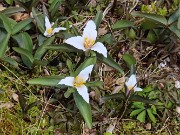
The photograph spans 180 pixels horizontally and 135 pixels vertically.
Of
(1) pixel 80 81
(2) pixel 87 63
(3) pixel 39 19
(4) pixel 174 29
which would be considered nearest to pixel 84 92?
(1) pixel 80 81

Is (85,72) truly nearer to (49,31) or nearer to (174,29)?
(49,31)

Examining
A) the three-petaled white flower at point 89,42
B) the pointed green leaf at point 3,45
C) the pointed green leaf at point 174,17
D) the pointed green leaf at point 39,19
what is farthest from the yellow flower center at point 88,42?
the pointed green leaf at point 174,17

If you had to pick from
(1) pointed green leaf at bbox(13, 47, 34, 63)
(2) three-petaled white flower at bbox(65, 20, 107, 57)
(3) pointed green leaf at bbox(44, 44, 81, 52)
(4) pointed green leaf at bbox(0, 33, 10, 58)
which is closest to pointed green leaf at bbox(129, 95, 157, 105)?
(2) three-petaled white flower at bbox(65, 20, 107, 57)

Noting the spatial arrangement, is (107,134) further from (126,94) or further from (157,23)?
(157,23)

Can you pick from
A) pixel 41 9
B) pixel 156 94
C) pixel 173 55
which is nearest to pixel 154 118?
pixel 156 94

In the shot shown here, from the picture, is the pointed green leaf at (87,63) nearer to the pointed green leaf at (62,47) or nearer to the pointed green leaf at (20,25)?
the pointed green leaf at (62,47)

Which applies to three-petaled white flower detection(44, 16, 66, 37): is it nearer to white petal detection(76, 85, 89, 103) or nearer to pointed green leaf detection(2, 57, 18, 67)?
pointed green leaf detection(2, 57, 18, 67)

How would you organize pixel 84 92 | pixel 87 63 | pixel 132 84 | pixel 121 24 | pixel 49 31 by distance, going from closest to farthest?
pixel 84 92 → pixel 87 63 → pixel 132 84 → pixel 49 31 → pixel 121 24
